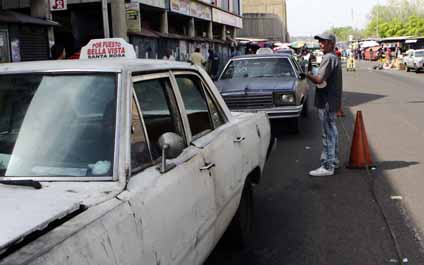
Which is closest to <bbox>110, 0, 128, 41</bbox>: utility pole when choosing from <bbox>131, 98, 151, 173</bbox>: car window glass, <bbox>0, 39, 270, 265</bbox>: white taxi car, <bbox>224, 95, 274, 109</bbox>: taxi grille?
<bbox>224, 95, 274, 109</bbox>: taxi grille

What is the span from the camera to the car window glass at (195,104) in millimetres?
3791

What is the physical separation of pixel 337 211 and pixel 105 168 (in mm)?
3629

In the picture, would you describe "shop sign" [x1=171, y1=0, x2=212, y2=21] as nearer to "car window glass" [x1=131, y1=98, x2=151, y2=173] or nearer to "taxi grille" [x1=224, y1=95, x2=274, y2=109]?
"taxi grille" [x1=224, y1=95, x2=274, y2=109]

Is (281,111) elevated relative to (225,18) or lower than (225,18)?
lower

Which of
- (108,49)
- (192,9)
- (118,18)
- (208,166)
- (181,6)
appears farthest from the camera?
(192,9)

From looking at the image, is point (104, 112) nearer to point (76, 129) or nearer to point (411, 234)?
point (76, 129)

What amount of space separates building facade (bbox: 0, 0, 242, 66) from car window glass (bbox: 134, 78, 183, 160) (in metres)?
8.15

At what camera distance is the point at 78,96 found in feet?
9.66

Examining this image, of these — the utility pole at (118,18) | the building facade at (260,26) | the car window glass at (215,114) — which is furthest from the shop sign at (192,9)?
the building facade at (260,26)

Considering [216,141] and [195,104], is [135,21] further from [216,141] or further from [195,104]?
[216,141]

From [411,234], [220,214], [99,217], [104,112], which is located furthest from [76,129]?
[411,234]

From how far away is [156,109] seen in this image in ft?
10.9

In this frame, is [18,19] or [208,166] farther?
[18,19]

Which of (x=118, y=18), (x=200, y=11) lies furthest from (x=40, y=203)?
(x=200, y=11)
